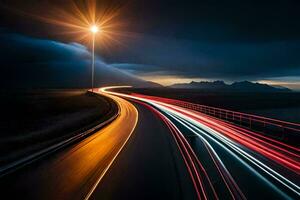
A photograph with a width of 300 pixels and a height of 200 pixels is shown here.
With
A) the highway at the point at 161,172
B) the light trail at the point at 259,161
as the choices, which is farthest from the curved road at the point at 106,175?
the light trail at the point at 259,161

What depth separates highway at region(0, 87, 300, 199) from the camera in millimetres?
9523

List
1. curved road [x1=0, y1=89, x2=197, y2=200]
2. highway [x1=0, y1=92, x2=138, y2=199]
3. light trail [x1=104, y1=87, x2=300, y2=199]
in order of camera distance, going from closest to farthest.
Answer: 1. curved road [x1=0, y1=89, x2=197, y2=200]
2. highway [x1=0, y1=92, x2=138, y2=199]
3. light trail [x1=104, y1=87, x2=300, y2=199]

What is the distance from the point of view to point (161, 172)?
11.9m

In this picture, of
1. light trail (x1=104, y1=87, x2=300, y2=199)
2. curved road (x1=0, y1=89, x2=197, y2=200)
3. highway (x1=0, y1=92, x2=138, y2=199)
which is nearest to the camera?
curved road (x1=0, y1=89, x2=197, y2=200)

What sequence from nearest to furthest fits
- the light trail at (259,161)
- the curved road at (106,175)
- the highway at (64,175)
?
1. the curved road at (106,175)
2. the highway at (64,175)
3. the light trail at (259,161)

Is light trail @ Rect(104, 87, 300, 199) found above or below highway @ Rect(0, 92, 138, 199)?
above

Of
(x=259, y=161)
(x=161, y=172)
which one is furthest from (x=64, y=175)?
(x=259, y=161)

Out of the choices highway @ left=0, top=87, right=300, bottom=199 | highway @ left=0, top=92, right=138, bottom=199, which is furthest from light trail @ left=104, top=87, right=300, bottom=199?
highway @ left=0, top=92, right=138, bottom=199

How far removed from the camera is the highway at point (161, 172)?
9523mm

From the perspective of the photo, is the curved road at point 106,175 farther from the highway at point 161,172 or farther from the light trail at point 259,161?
the light trail at point 259,161

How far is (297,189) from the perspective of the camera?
9.64 metres

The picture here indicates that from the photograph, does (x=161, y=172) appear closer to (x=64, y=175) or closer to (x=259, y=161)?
(x=64, y=175)

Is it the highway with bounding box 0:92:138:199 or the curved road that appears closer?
the curved road

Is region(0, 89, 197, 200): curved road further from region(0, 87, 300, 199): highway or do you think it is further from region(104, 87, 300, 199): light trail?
region(104, 87, 300, 199): light trail
